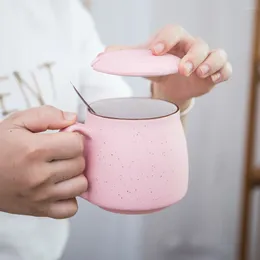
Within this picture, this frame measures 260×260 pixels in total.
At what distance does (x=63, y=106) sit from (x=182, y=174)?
30 cm

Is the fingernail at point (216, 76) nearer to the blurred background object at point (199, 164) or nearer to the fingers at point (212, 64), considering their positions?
the fingers at point (212, 64)

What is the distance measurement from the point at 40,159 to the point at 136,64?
112mm

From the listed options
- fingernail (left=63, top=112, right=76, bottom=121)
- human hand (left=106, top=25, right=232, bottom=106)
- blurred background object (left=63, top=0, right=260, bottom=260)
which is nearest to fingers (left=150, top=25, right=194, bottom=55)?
human hand (left=106, top=25, right=232, bottom=106)

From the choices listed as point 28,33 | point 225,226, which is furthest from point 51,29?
point 225,226

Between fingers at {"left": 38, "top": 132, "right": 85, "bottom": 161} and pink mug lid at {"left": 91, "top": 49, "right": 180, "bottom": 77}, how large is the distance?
2.4 inches

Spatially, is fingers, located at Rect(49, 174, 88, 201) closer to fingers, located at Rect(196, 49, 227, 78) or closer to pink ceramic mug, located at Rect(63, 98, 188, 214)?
pink ceramic mug, located at Rect(63, 98, 188, 214)

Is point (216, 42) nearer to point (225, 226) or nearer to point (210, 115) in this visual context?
point (210, 115)

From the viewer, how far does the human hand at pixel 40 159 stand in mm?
458

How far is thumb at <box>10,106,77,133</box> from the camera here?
466mm

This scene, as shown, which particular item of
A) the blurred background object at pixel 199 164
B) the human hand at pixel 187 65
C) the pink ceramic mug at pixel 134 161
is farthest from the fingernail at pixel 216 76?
the blurred background object at pixel 199 164

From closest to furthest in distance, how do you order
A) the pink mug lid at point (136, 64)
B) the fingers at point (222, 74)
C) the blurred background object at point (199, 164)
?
the pink mug lid at point (136, 64)
the fingers at point (222, 74)
the blurred background object at point (199, 164)

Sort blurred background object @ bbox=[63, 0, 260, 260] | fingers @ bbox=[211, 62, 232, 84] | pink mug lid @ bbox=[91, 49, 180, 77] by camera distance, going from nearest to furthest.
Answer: pink mug lid @ bbox=[91, 49, 180, 77], fingers @ bbox=[211, 62, 232, 84], blurred background object @ bbox=[63, 0, 260, 260]

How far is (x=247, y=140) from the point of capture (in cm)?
104

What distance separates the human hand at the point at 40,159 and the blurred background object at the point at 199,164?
0.50 m
